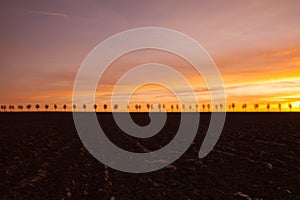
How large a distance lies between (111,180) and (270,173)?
9170mm

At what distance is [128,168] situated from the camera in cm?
1962

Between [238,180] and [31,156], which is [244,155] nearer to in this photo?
[238,180]

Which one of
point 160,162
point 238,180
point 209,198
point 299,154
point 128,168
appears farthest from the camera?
point 299,154

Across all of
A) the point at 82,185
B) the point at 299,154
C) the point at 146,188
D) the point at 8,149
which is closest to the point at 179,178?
the point at 146,188

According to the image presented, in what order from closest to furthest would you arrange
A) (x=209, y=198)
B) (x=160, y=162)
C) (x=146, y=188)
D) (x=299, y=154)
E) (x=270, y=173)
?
(x=209, y=198) → (x=146, y=188) → (x=270, y=173) → (x=160, y=162) → (x=299, y=154)

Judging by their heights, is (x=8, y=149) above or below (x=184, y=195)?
above

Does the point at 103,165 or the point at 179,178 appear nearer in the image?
the point at 179,178

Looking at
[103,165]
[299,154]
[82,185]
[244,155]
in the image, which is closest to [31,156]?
[103,165]

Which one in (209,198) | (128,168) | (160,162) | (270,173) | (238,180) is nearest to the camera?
(209,198)

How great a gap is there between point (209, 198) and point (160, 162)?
329 inches

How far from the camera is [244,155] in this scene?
78.3ft

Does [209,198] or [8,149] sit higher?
[8,149]

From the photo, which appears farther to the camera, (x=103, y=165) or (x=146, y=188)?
(x=103, y=165)

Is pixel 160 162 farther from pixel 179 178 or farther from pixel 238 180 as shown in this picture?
pixel 238 180
